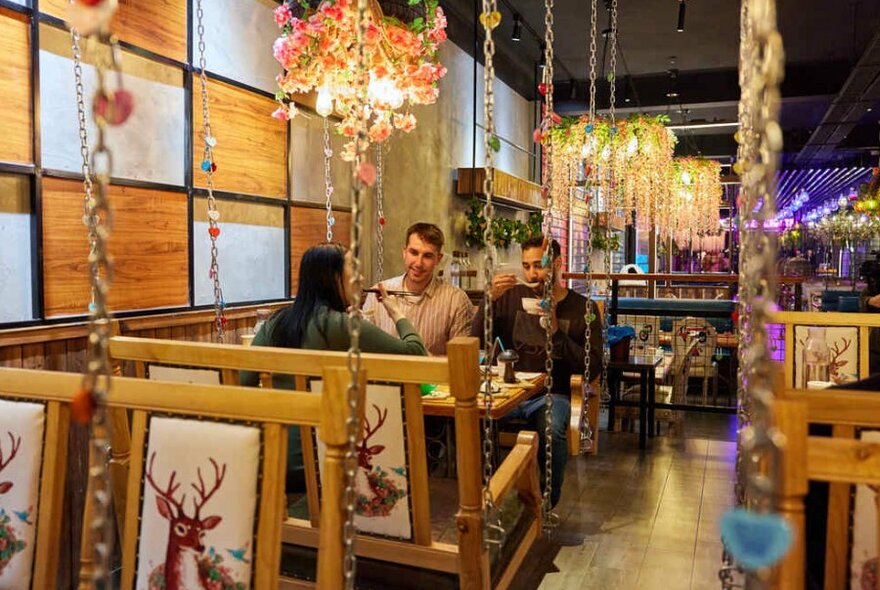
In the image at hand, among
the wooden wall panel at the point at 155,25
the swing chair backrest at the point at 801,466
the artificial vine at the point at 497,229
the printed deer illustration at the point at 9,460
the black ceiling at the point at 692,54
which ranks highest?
the black ceiling at the point at 692,54

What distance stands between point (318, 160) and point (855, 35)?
6.68m

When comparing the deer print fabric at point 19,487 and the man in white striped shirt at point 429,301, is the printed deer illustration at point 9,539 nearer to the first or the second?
the deer print fabric at point 19,487

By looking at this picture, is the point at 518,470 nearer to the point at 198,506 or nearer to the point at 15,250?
the point at 198,506

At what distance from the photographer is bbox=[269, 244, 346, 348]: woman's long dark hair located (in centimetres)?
240

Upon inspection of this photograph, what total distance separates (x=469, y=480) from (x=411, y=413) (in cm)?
23

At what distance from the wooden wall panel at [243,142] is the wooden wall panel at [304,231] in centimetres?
23

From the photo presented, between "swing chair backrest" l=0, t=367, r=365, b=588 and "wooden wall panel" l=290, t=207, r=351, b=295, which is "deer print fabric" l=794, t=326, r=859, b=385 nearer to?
"swing chair backrest" l=0, t=367, r=365, b=588

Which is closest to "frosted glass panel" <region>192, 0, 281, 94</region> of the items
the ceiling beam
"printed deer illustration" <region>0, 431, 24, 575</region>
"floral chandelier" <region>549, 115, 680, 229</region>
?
"printed deer illustration" <region>0, 431, 24, 575</region>

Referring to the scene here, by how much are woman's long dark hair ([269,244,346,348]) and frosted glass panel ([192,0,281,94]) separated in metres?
1.78

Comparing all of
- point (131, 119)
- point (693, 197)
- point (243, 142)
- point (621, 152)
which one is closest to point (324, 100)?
point (131, 119)

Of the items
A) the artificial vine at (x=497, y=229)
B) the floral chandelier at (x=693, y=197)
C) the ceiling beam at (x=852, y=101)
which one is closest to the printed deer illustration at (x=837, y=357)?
the artificial vine at (x=497, y=229)

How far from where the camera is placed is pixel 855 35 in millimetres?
7824

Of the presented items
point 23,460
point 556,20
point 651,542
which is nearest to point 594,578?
point 651,542

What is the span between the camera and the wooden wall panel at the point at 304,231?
450 cm
